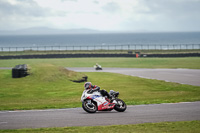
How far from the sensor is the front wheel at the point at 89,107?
14.9 m

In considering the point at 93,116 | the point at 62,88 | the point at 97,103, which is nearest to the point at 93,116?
the point at 93,116

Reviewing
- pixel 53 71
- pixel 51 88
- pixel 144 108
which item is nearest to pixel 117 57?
pixel 53 71

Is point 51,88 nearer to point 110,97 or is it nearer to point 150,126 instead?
point 110,97

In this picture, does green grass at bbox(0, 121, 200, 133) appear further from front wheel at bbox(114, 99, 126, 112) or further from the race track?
front wheel at bbox(114, 99, 126, 112)

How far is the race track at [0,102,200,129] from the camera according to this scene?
508 inches

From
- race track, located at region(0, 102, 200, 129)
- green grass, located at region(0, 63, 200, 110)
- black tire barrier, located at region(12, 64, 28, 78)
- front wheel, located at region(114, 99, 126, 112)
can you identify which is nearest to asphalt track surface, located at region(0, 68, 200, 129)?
race track, located at region(0, 102, 200, 129)

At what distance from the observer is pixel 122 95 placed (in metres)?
24.0

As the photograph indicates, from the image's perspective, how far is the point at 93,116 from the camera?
46.6 ft

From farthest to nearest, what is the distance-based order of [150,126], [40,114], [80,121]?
1. [40,114]
2. [80,121]
3. [150,126]

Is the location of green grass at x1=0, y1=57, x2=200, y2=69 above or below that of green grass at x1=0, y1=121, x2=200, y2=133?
above

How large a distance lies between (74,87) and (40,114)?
13825 millimetres

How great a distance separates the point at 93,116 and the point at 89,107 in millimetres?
785

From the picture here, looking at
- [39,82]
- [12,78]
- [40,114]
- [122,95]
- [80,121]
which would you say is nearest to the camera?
[80,121]

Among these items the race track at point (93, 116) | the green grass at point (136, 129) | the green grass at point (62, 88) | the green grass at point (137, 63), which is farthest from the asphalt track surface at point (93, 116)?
the green grass at point (137, 63)
